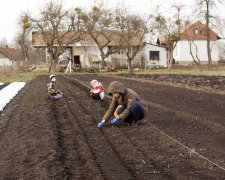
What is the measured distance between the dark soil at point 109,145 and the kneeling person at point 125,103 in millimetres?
332

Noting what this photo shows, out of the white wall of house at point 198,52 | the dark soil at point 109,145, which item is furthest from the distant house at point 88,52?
the dark soil at point 109,145

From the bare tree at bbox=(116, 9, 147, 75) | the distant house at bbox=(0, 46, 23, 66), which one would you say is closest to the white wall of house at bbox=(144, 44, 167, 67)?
the bare tree at bbox=(116, 9, 147, 75)

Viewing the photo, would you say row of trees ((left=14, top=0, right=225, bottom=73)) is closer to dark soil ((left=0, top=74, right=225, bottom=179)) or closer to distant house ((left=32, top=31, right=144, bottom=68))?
distant house ((left=32, top=31, right=144, bottom=68))

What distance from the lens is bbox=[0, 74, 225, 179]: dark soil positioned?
4402mm

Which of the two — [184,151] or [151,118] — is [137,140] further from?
[151,118]

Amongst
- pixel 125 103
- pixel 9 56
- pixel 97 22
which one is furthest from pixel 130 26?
pixel 9 56

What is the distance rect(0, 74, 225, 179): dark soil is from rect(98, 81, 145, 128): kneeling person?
0.33 meters

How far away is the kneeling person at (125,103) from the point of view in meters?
6.40

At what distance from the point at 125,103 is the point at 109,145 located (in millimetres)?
1448

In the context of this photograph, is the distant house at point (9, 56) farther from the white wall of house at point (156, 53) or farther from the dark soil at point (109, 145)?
the dark soil at point (109, 145)

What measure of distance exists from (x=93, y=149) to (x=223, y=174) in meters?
2.27

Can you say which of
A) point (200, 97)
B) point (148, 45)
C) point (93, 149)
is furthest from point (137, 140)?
point (148, 45)

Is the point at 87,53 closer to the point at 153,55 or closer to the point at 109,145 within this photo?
the point at 153,55

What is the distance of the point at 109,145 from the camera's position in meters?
5.68
